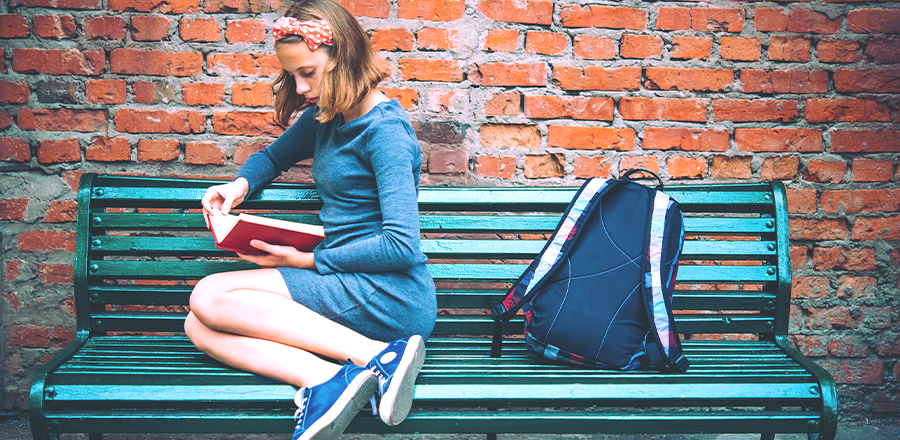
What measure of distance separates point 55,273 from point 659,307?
216cm

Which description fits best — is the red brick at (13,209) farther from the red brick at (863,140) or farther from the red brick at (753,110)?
the red brick at (863,140)

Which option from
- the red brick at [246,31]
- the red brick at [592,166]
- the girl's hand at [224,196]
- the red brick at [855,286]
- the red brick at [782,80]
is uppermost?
the red brick at [246,31]

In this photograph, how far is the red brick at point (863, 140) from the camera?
2172 millimetres

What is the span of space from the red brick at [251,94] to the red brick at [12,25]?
2.51 ft

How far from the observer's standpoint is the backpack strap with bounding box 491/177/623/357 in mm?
1670

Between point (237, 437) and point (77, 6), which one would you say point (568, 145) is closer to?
point (237, 437)

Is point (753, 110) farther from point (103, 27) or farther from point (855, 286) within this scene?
point (103, 27)

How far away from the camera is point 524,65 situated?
213cm

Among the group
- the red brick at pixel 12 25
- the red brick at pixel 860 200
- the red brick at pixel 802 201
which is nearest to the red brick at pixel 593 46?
the red brick at pixel 802 201

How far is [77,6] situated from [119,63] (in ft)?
0.81

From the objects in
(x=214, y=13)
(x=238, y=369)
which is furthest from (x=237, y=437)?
(x=214, y=13)

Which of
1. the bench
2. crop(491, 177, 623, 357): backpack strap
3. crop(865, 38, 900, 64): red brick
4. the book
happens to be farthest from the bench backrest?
crop(865, 38, 900, 64): red brick

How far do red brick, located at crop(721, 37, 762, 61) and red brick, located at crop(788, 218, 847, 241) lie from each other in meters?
0.66

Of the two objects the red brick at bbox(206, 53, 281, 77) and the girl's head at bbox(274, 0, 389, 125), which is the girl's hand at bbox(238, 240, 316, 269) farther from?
the red brick at bbox(206, 53, 281, 77)
